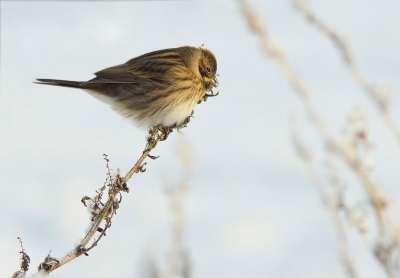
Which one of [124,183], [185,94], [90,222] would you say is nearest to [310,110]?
[124,183]

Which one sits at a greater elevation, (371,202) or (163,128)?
(163,128)

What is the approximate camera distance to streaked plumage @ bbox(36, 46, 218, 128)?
4.86 metres

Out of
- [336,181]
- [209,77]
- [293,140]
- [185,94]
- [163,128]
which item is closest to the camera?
[336,181]

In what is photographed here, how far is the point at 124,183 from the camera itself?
Result: 8.55ft

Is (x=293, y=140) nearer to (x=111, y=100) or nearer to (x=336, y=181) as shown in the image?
(x=336, y=181)

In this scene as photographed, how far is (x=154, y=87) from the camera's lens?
5070mm

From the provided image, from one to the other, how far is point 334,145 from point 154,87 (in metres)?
2.77

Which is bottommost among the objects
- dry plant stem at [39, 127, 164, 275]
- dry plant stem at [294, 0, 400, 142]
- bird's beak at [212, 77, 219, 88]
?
dry plant stem at [39, 127, 164, 275]

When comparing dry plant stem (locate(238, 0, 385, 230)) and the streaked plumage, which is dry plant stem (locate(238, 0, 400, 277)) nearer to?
dry plant stem (locate(238, 0, 385, 230))

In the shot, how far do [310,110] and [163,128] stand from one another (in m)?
1.86

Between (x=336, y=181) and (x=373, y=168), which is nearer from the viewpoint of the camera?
(x=373, y=168)

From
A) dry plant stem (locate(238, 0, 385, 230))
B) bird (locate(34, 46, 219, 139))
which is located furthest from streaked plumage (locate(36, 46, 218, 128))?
dry plant stem (locate(238, 0, 385, 230))

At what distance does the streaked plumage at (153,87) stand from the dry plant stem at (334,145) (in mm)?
1477

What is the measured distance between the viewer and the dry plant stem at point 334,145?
249cm
